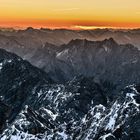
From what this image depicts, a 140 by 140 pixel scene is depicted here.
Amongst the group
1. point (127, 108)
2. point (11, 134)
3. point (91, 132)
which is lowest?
point (11, 134)

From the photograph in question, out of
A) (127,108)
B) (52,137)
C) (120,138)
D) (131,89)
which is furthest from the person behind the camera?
(52,137)

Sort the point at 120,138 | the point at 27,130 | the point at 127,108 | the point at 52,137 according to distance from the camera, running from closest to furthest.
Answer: the point at 120,138
the point at 127,108
the point at 52,137
the point at 27,130

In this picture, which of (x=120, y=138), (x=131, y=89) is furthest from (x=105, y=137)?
(x=131, y=89)

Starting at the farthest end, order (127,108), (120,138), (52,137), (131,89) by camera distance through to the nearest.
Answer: (52,137) < (131,89) < (127,108) < (120,138)

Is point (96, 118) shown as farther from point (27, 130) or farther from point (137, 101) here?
point (27, 130)

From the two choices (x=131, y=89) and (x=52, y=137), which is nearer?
(x=131, y=89)

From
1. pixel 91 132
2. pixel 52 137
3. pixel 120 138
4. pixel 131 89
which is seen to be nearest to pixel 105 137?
pixel 120 138

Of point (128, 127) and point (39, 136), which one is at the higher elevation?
point (128, 127)

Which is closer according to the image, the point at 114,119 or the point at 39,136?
the point at 114,119

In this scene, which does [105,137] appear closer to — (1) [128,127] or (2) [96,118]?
(1) [128,127]
